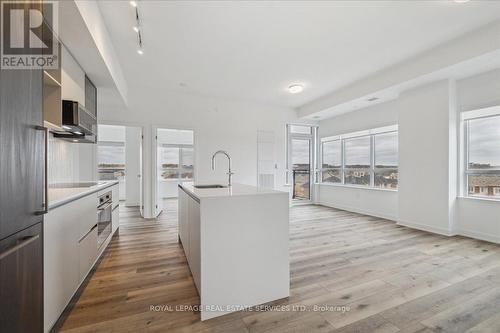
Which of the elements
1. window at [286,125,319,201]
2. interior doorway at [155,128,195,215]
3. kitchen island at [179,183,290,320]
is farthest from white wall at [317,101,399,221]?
interior doorway at [155,128,195,215]

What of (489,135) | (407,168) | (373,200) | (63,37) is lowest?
(373,200)

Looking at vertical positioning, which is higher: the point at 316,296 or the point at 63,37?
the point at 63,37

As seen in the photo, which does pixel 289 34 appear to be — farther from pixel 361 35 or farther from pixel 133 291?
pixel 133 291

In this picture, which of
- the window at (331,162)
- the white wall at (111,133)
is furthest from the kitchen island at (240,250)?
the white wall at (111,133)

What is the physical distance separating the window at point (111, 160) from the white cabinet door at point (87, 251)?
20.4ft

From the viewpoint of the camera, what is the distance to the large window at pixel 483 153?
3482 millimetres

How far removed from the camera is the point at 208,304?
169 centimetres

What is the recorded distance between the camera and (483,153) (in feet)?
11.9

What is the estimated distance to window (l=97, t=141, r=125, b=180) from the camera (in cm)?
765

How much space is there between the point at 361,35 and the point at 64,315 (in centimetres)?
434

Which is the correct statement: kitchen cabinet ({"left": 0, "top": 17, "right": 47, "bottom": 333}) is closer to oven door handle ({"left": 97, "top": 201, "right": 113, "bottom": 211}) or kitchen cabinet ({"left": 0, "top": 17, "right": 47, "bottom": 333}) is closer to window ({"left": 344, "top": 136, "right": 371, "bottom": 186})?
oven door handle ({"left": 97, "top": 201, "right": 113, "bottom": 211})

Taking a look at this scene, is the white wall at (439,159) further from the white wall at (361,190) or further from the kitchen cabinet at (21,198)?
the kitchen cabinet at (21,198)

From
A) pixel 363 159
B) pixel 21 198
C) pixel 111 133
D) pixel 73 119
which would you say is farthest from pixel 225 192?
pixel 111 133

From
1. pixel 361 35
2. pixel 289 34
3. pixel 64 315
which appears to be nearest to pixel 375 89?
pixel 361 35
